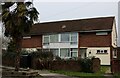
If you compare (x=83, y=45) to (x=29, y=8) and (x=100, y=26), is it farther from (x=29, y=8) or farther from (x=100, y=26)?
(x=29, y=8)

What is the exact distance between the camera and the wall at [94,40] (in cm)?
4497

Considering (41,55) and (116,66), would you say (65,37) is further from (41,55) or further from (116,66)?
(116,66)

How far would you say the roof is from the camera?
4608 centimetres

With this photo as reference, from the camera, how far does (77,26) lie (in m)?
48.7

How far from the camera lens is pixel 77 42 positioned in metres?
47.8

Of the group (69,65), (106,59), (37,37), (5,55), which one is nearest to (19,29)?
(69,65)

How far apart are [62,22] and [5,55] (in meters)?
17.9

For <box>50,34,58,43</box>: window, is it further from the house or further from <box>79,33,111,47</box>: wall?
<box>79,33,111,47</box>: wall

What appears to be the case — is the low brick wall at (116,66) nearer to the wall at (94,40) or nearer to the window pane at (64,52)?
the wall at (94,40)

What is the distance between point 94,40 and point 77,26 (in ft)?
13.8

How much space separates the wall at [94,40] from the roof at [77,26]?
1002 millimetres

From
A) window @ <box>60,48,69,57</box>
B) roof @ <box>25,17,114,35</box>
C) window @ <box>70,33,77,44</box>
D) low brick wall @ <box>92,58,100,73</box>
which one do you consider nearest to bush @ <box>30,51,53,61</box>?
low brick wall @ <box>92,58,100,73</box>

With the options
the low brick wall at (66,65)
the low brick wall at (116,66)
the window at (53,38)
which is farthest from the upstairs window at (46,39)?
the low brick wall at (116,66)

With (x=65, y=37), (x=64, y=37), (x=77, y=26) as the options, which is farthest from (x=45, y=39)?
(x=77, y=26)
